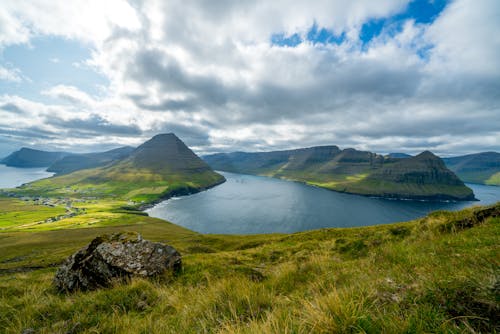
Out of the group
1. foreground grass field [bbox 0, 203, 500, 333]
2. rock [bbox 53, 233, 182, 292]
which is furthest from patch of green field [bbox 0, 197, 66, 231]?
foreground grass field [bbox 0, 203, 500, 333]

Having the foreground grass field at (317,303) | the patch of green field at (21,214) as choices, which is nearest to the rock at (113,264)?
the foreground grass field at (317,303)

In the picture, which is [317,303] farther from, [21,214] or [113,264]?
[21,214]

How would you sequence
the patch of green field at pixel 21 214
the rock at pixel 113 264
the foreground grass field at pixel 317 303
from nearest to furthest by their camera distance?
the foreground grass field at pixel 317 303 < the rock at pixel 113 264 < the patch of green field at pixel 21 214

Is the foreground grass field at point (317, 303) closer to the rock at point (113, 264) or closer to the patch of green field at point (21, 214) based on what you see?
the rock at point (113, 264)

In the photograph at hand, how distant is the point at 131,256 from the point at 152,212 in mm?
175099

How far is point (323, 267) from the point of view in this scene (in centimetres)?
664

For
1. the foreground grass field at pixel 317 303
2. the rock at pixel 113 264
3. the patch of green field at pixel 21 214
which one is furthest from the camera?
the patch of green field at pixel 21 214

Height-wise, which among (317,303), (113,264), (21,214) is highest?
(317,303)

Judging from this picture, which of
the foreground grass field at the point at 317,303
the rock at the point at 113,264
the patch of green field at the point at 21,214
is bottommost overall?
the patch of green field at the point at 21,214

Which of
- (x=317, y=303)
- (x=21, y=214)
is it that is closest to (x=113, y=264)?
(x=317, y=303)

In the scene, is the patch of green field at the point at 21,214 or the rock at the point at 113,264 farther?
the patch of green field at the point at 21,214

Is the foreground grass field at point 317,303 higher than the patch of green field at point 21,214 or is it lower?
higher

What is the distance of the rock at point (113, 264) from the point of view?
8703 millimetres

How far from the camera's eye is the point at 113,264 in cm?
907
